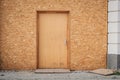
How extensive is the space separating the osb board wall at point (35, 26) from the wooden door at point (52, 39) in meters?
0.33

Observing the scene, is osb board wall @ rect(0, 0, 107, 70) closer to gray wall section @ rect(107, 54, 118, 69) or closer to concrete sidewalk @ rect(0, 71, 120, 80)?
gray wall section @ rect(107, 54, 118, 69)

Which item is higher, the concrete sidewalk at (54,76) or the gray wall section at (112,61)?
the gray wall section at (112,61)

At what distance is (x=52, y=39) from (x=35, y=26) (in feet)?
3.14

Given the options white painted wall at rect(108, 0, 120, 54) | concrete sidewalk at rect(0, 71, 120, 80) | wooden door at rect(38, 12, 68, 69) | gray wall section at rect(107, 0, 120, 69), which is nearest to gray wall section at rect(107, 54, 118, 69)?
gray wall section at rect(107, 0, 120, 69)

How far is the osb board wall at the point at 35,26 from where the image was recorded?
1428cm

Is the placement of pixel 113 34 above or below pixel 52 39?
above

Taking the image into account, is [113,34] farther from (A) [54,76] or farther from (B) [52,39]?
(A) [54,76]

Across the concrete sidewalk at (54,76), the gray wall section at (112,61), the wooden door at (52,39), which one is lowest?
the concrete sidewalk at (54,76)

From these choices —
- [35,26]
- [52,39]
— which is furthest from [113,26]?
[35,26]

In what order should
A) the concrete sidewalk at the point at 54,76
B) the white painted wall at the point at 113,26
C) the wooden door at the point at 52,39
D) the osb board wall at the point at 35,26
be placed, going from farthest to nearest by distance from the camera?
1. the wooden door at the point at 52,39
2. the osb board wall at the point at 35,26
3. the white painted wall at the point at 113,26
4. the concrete sidewalk at the point at 54,76

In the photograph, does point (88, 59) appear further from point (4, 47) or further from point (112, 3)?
point (4, 47)

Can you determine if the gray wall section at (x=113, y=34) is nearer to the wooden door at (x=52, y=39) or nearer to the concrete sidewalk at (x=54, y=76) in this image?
the concrete sidewalk at (x=54, y=76)

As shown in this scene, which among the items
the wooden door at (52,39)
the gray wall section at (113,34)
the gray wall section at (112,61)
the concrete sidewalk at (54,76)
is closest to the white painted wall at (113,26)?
the gray wall section at (113,34)

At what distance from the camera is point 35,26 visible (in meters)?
14.3
